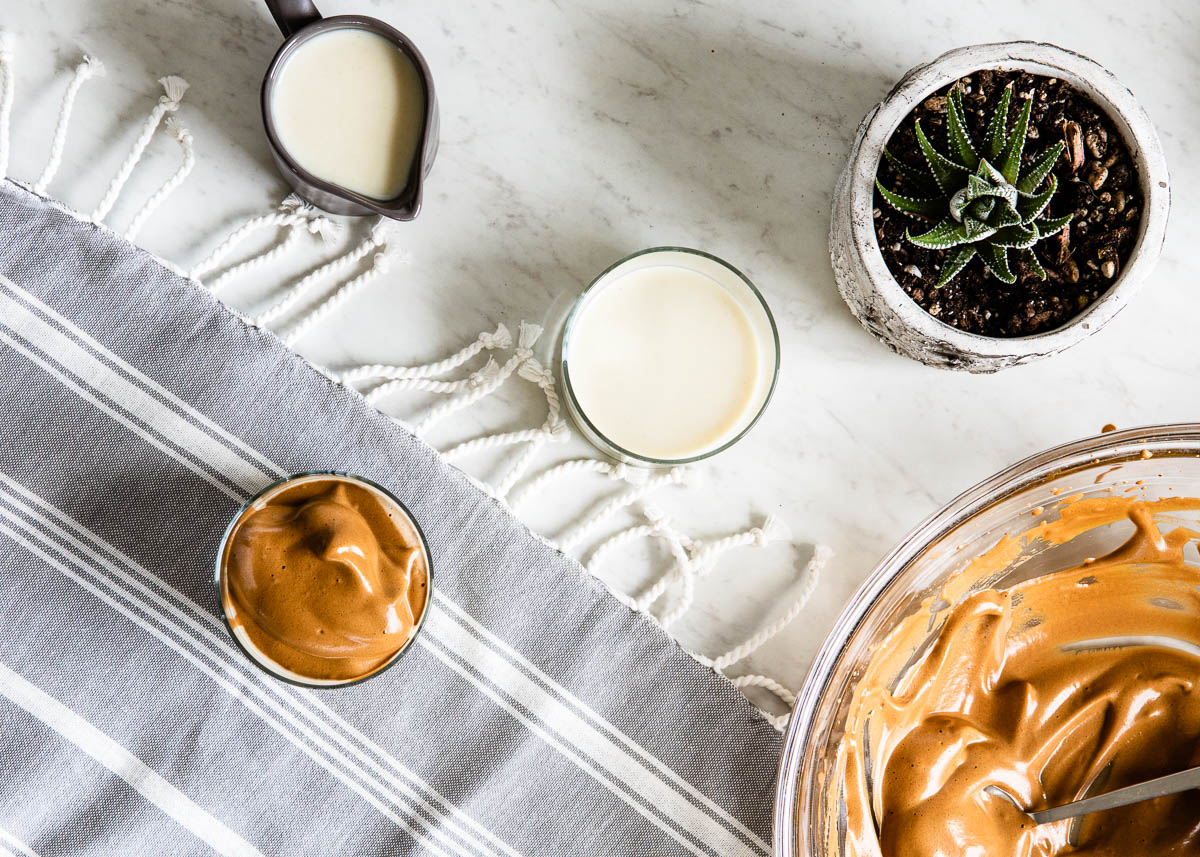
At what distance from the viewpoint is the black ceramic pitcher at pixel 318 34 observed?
3.22 feet

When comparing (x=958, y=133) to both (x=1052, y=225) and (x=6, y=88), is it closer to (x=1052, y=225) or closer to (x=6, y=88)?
(x=1052, y=225)

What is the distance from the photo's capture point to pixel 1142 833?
109cm

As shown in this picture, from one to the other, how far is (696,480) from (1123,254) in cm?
52

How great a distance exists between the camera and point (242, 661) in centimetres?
106

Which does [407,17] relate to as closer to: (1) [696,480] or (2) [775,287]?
(2) [775,287]

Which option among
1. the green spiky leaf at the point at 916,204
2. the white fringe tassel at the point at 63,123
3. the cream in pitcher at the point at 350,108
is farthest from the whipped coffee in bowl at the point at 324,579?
the green spiky leaf at the point at 916,204

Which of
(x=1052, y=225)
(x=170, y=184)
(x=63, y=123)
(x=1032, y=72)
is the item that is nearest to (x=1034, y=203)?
(x=1052, y=225)

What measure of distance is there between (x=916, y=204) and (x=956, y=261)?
72 mm

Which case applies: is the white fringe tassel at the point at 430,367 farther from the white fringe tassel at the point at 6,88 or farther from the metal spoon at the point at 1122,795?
the metal spoon at the point at 1122,795

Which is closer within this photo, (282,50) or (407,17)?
(282,50)

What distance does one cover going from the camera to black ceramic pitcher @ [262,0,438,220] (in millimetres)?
980

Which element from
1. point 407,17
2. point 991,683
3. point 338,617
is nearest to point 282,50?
point 407,17

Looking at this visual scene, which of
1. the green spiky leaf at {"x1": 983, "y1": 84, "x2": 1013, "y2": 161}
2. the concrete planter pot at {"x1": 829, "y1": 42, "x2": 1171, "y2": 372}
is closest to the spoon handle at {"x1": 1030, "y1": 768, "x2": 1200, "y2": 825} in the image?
the concrete planter pot at {"x1": 829, "y1": 42, "x2": 1171, "y2": 372}

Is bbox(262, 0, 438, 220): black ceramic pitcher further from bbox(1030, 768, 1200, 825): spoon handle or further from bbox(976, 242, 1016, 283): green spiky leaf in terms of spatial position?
bbox(1030, 768, 1200, 825): spoon handle
